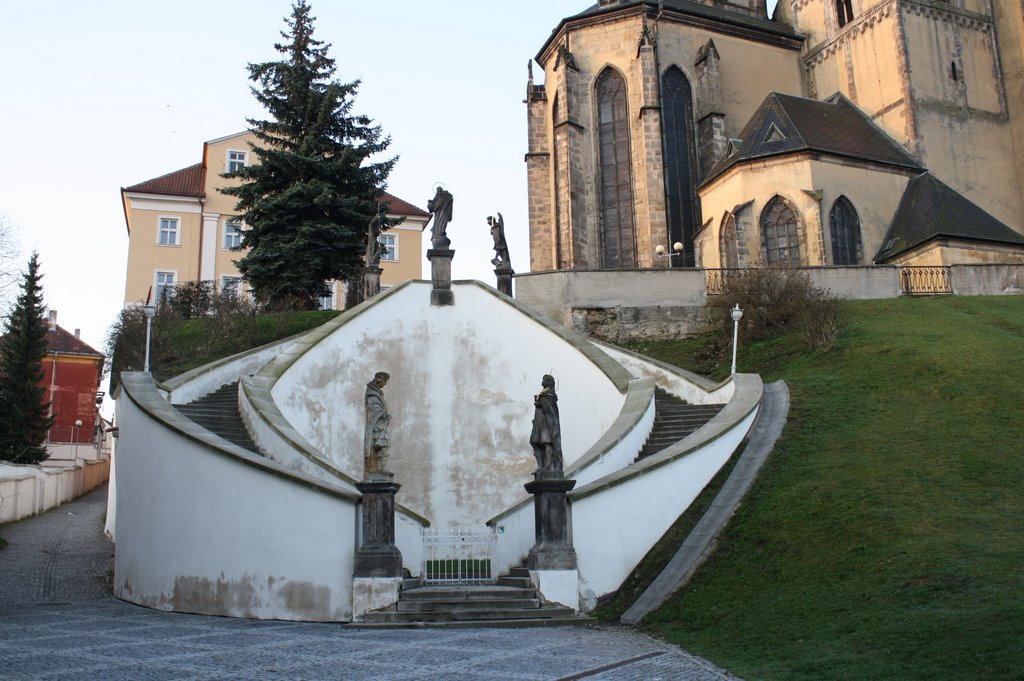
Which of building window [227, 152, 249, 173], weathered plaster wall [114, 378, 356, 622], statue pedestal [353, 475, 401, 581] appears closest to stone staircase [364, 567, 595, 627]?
statue pedestal [353, 475, 401, 581]

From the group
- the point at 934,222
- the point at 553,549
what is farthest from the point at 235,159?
the point at 553,549

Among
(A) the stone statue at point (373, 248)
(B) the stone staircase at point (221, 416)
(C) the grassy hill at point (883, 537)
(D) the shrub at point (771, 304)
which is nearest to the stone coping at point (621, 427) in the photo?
(C) the grassy hill at point (883, 537)

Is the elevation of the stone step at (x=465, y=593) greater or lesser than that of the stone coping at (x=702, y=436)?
lesser

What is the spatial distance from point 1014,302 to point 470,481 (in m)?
16.3

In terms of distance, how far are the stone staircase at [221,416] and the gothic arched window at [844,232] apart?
20899mm

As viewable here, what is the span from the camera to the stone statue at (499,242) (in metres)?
25.2

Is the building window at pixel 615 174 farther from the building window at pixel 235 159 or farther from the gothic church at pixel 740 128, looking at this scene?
the building window at pixel 235 159

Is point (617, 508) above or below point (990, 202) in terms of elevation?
below

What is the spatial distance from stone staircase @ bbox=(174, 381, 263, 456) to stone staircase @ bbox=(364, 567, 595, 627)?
500 cm

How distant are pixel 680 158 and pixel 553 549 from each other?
26.8m

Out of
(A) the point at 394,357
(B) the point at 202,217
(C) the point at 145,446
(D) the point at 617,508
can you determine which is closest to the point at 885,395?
(D) the point at 617,508

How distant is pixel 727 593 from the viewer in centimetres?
1073

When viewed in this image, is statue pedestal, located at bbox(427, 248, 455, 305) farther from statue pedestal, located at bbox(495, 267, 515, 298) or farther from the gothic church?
the gothic church

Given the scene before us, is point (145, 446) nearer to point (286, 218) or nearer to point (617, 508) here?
point (617, 508)
